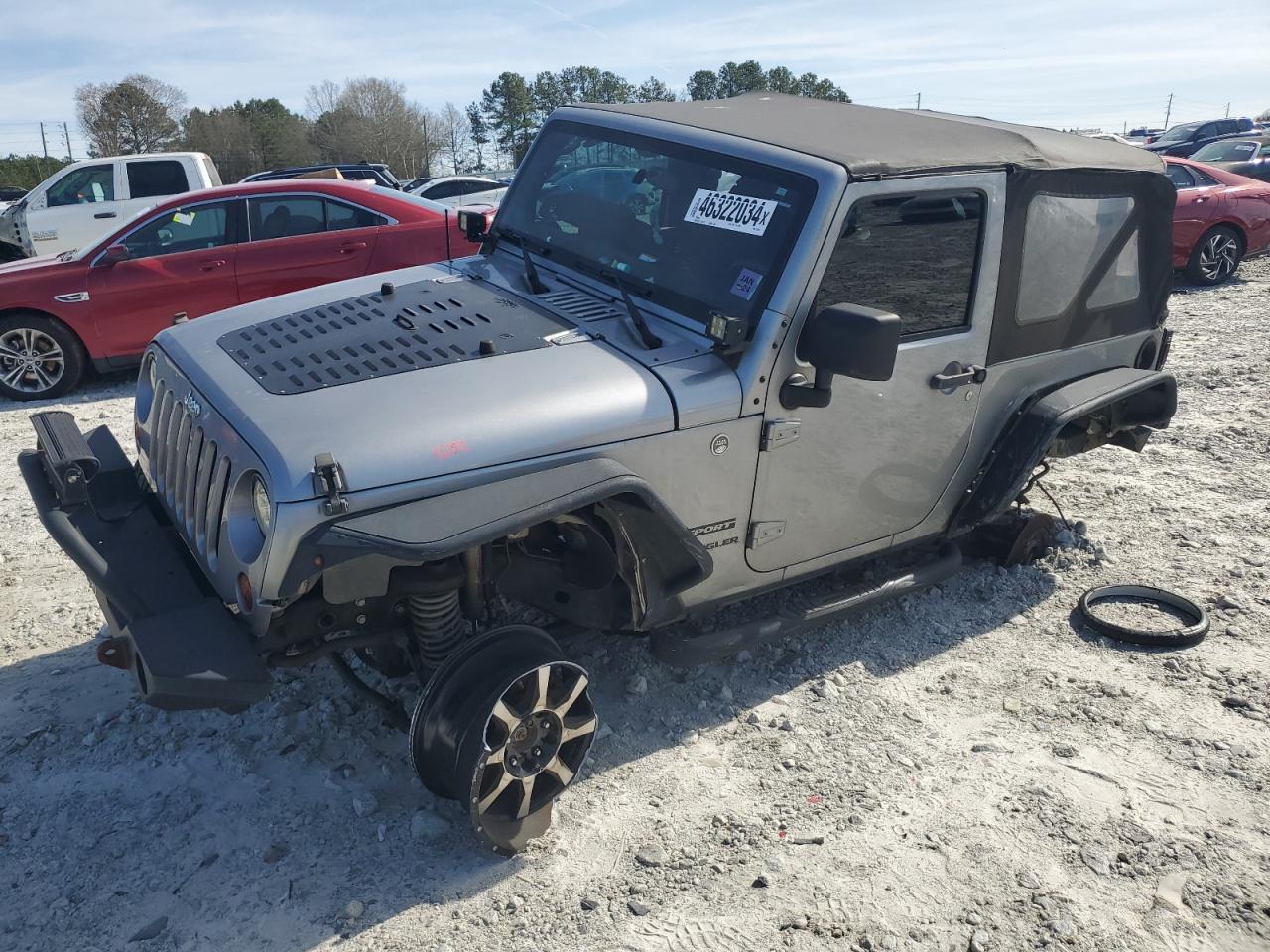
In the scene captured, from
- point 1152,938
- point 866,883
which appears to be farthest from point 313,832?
point 1152,938

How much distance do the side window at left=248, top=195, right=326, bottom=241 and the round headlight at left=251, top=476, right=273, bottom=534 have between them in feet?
19.4

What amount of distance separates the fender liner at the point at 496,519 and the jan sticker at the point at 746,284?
0.79m

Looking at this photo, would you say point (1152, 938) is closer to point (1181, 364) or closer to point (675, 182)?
point (675, 182)

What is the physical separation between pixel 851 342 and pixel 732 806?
5.08 feet

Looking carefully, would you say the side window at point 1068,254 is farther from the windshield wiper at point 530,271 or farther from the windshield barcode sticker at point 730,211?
the windshield wiper at point 530,271

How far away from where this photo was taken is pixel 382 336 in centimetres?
338

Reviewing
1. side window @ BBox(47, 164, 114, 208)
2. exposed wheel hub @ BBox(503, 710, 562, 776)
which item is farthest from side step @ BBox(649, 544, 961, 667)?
side window @ BBox(47, 164, 114, 208)

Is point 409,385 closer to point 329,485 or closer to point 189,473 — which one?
point 329,485

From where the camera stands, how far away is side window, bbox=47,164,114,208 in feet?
40.5

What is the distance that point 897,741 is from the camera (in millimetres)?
3693

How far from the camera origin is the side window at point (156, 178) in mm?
12422

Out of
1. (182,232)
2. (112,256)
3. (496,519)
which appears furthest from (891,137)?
(112,256)

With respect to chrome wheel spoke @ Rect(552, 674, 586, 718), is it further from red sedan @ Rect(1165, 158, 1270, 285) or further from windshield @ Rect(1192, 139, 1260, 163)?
windshield @ Rect(1192, 139, 1260, 163)

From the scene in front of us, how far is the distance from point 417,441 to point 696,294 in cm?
117
